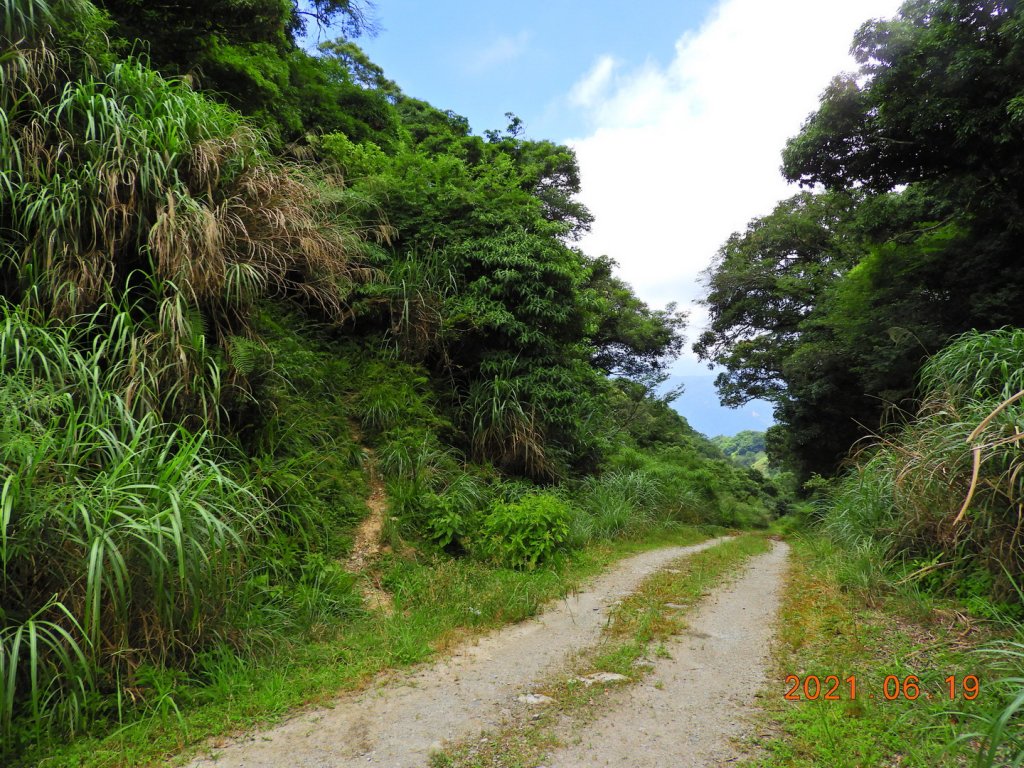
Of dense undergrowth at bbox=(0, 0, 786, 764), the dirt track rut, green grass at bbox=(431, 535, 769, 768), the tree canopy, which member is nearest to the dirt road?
the dirt track rut

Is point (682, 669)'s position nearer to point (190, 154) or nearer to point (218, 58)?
point (190, 154)

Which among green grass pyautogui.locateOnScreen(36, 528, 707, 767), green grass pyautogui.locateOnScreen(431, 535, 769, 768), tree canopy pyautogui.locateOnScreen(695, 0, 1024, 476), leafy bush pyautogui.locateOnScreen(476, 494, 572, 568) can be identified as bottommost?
green grass pyautogui.locateOnScreen(431, 535, 769, 768)

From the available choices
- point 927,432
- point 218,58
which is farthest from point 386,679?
point 218,58

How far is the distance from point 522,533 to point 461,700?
2.86m

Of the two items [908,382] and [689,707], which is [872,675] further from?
[908,382]

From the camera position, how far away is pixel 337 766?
2359 mm

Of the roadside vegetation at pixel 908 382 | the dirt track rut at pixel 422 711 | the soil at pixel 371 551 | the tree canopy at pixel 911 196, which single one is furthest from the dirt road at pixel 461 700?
the tree canopy at pixel 911 196

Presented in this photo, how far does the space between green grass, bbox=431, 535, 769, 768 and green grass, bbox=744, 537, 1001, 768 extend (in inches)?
32.0

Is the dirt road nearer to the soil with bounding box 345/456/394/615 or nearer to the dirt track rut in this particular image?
the dirt track rut

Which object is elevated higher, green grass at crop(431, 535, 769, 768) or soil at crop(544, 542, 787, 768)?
green grass at crop(431, 535, 769, 768)

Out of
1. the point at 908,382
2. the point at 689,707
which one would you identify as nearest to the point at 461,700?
the point at 689,707

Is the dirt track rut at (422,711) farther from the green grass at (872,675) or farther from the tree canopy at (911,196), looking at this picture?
the tree canopy at (911,196)

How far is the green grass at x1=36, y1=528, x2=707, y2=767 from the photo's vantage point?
8.20 ft
